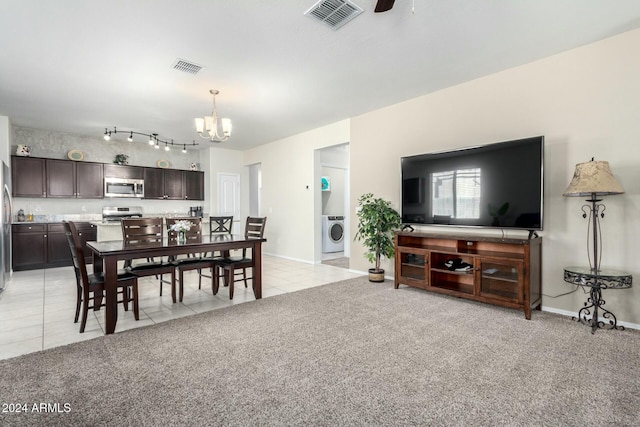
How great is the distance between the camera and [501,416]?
1700mm

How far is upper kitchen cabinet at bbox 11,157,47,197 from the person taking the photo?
19.2 ft

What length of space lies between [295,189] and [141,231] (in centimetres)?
358

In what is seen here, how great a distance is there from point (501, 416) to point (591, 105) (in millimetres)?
3114

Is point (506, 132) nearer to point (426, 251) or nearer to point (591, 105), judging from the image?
point (591, 105)

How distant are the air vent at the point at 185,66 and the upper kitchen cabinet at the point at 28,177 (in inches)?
181

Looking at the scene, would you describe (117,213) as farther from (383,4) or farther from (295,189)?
(383,4)

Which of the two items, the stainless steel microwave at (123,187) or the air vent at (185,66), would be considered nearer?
the air vent at (185,66)

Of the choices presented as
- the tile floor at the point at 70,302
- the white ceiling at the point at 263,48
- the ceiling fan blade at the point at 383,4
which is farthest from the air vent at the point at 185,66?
the tile floor at the point at 70,302

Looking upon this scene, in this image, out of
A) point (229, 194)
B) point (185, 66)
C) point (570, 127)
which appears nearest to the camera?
point (570, 127)

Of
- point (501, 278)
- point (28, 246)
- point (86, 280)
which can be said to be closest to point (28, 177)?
point (28, 246)

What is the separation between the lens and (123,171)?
703 centimetres

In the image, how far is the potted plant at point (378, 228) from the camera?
467 cm

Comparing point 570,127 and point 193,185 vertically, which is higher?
point 570,127

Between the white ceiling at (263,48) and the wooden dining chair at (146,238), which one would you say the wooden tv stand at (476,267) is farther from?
the wooden dining chair at (146,238)
